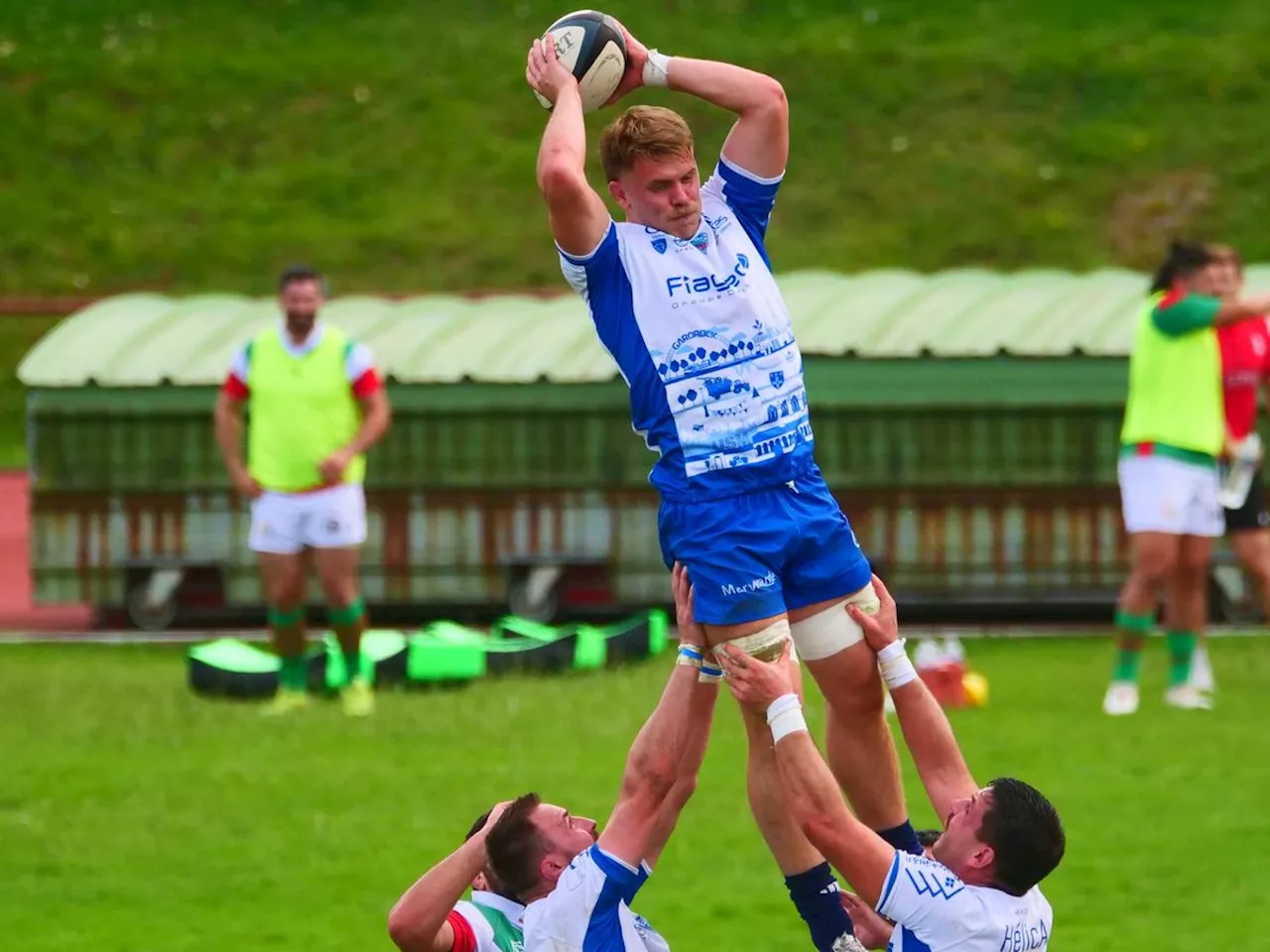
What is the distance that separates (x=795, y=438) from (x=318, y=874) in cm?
334

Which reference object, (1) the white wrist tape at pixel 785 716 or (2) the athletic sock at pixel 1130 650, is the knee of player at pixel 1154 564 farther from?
(1) the white wrist tape at pixel 785 716

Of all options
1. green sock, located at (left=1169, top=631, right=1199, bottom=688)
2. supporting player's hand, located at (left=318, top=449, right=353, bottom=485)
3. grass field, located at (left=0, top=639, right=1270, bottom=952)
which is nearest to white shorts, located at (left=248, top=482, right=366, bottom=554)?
supporting player's hand, located at (left=318, top=449, right=353, bottom=485)

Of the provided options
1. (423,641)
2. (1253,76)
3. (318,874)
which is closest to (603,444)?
(423,641)

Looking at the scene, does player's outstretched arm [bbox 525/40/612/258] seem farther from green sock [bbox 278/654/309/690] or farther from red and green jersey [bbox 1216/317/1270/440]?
green sock [bbox 278/654/309/690]

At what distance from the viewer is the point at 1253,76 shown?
32.2 metres

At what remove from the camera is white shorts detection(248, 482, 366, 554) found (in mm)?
12820

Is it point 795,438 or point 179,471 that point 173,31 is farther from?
point 795,438

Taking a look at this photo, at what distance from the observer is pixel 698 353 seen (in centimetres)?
590

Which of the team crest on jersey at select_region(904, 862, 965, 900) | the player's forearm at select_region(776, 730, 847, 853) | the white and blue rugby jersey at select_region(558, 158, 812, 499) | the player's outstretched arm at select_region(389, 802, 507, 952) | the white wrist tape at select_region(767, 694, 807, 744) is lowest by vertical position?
the player's outstretched arm at select_region(389, 802, 507, 952)

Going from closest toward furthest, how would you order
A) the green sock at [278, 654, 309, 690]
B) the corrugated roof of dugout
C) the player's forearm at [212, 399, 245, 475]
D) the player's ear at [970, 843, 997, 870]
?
the player's ear at [970, 843, 997, 870]
the green sock at [278, 654, 309, 690]
the player's forearm at [212, 399, 245, 475]
the corrugated roof of dugout

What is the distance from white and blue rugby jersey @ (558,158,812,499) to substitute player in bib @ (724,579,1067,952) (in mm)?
500

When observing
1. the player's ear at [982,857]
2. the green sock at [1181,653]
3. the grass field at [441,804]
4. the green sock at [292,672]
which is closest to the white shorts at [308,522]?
the green sock at [292,672]

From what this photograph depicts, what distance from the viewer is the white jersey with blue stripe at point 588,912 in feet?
19.3

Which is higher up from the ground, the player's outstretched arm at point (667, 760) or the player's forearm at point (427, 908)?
the player's outstretched arm at point (667, 760)
